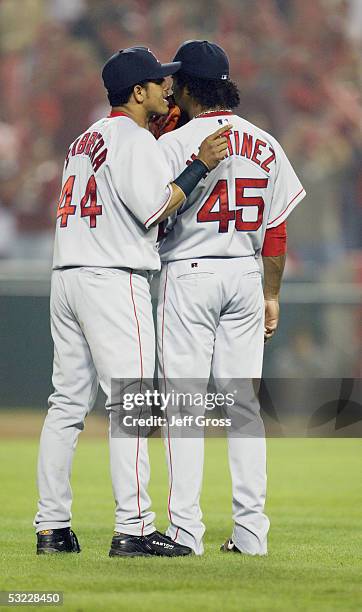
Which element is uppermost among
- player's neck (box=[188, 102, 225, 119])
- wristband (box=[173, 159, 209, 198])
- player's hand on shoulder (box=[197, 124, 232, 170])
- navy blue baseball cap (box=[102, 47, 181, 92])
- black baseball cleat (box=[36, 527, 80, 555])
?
navy blue baseball cap (box=[102, 47, 181, 92])

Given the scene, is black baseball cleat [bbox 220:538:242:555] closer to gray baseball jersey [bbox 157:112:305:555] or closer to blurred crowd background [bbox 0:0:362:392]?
gray baseball jersey [bbox 157:112:305:555]

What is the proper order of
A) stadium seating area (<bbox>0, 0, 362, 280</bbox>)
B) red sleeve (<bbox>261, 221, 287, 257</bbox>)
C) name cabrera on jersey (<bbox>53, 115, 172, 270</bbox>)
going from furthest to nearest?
stadium seating area (<bbox>0, 0, 362, 280</bbox>)
red sleeve (<bbox>261, 221, 287, 257</bbox>)
name cabrera on jersey (<bbox>53, 115, 172, 270</bbox>)

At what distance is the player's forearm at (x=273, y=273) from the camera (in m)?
4.91

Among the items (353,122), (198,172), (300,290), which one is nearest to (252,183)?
(198,172)

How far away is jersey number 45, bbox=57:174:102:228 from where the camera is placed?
4527 millimetres

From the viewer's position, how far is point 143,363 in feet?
14.9

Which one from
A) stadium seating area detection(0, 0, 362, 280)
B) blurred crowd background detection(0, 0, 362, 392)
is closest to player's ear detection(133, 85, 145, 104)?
blurred crowd background detection(0, 0, 362, 392)

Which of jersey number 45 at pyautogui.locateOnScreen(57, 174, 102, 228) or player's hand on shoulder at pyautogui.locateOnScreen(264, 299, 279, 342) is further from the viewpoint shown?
player's hand on shoulder at pyautogui.locateOnScreen(264, 299, 279, 342)

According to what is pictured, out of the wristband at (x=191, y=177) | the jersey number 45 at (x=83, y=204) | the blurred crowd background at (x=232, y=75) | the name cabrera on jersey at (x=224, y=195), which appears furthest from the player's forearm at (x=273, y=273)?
the blurred crowd background at (x=232, y=75)

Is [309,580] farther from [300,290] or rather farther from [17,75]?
[17,75]

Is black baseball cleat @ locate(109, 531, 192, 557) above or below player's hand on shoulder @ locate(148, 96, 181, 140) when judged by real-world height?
below

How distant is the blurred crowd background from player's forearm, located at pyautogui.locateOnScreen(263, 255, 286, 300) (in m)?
12.3

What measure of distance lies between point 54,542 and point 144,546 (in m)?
0.38

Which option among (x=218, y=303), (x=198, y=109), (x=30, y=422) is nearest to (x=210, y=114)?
(x=198, y=109)
